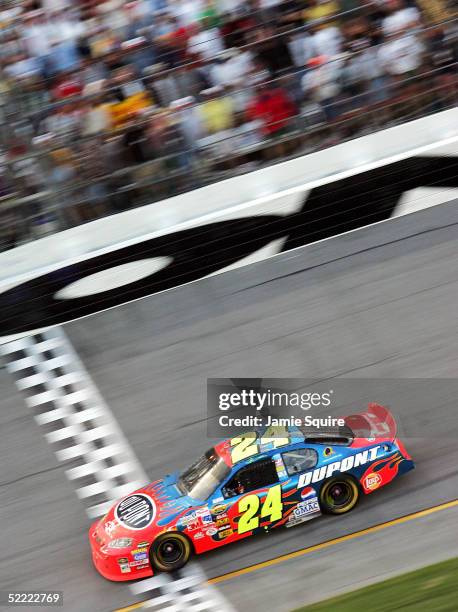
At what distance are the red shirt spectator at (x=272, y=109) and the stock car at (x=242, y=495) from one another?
4190 mm

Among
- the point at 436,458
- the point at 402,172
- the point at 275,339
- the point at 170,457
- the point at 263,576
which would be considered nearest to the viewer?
the point at 263,576

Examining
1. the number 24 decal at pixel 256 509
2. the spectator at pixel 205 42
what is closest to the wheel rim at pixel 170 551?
the number 24 decal at pixel 256 509

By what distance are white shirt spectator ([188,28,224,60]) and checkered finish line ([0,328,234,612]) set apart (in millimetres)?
3535

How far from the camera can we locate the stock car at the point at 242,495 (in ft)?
26.6

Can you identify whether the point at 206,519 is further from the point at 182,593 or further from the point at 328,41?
the point at 328,41

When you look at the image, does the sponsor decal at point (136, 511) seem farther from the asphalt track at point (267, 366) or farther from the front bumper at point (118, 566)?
the asphalt track at point (267, 366)

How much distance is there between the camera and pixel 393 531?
27.0ft

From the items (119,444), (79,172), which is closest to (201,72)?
(79,172)

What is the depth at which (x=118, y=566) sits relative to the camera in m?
8.12

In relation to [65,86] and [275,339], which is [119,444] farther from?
[65,86]

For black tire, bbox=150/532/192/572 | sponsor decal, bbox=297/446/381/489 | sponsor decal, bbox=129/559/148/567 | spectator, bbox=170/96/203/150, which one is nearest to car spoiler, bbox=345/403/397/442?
sponsor decal, bbox=297/446/381/489

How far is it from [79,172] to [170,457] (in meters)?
3.46

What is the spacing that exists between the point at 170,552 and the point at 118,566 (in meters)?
0.45

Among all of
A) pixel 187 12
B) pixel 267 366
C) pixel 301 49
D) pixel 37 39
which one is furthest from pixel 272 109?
pixel 267 366
